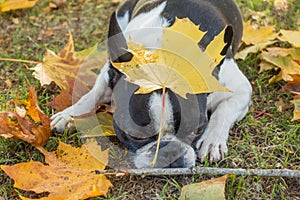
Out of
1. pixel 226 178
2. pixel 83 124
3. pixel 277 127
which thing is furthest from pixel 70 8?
pixel 226 178

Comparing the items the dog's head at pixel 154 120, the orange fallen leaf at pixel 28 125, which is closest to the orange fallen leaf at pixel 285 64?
the dog's head at pixel 154 120

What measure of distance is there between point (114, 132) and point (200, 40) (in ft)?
2.58

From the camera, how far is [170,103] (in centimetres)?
298

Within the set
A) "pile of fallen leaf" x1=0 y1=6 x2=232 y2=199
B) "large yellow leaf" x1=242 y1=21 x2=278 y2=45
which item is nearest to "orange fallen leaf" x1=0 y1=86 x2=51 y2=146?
"pile of fallen leaf" x1=0 y1=6 x2=232 y2=199

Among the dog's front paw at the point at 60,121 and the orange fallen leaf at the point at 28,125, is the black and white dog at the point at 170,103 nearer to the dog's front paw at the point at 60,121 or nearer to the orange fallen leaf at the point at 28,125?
the dog's front paw at the point at 60,121

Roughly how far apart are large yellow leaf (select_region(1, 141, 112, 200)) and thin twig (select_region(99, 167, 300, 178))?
0.10 meters

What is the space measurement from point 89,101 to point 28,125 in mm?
553

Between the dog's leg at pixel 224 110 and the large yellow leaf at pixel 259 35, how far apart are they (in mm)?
780

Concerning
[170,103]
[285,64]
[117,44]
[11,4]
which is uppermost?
[117,44]

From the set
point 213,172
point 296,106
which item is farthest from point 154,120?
point 296,106

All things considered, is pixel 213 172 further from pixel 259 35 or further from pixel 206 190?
pixel 259 35

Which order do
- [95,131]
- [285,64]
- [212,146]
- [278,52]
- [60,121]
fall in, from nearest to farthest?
[212,146]
[95,131]
[60,121]
[285,64]
[278,52]

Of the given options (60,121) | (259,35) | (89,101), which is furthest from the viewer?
(259,35)

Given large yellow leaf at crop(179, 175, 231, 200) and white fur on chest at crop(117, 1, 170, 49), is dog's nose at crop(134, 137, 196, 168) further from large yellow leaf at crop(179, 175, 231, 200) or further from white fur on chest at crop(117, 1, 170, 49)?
white fur on chest at crop(117, 1, 170, 49)
